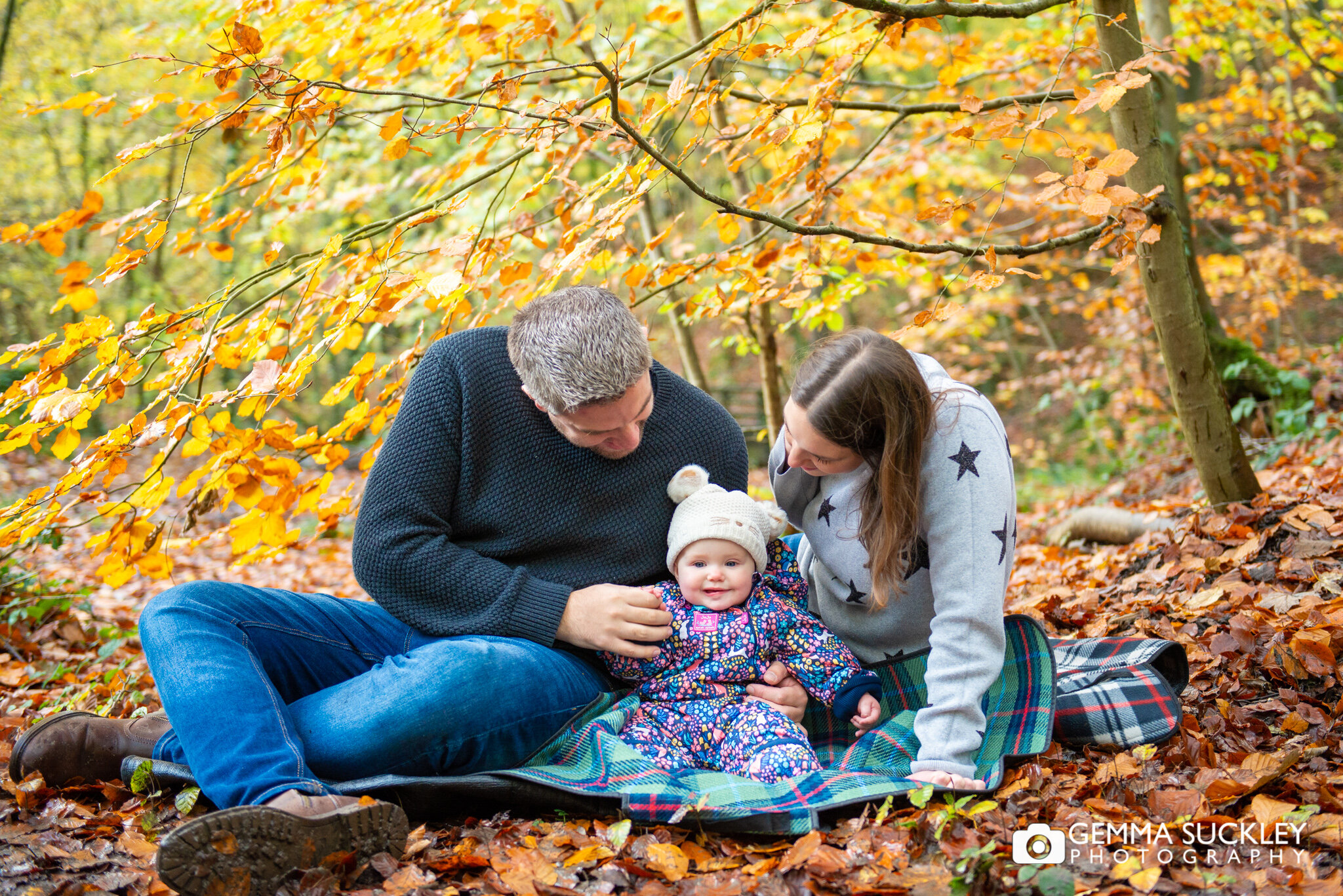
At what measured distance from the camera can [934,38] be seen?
280 inches

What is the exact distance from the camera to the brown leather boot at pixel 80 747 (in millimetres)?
2221

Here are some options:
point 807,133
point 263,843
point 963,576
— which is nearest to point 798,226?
point 807,133

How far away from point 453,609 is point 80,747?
0.97 metres

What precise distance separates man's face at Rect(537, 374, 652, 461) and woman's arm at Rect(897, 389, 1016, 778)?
0.72 meters

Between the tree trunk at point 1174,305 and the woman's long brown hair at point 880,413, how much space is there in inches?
60.6

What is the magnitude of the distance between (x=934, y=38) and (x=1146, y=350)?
3.34 metres

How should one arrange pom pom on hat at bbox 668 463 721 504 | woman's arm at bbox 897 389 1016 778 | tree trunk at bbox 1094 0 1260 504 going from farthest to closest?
1. tree trunk at bbox 1094 0 1260 504
2. pom pom on hat at bbox 668 463 721 504
3. woman's arm at bbox 897 389 1016 778

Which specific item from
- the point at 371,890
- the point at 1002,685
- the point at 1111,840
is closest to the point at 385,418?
the point at 371,890

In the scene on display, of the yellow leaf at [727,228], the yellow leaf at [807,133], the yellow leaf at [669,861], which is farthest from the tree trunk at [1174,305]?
the yellow leaf at [669,861]

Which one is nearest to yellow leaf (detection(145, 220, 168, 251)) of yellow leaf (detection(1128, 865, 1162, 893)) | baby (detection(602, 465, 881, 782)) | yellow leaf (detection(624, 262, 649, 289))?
yellow leaf (detection(624, 262, 649, 289))

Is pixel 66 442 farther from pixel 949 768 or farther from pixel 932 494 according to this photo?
pixel 949 768

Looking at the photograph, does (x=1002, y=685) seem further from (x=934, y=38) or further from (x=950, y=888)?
(x=934, y=38)

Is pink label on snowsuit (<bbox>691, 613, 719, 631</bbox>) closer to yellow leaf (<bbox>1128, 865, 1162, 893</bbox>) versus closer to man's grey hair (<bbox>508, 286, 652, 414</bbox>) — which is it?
man's grey hair (<bbox>508, 286, 652, 414</bbox>)

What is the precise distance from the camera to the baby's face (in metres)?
2.42
